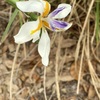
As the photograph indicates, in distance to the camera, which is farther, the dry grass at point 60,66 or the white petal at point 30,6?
the dry grass at point 60,66

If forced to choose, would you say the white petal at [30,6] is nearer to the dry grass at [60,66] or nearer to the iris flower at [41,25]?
the iris flower at [41,25]

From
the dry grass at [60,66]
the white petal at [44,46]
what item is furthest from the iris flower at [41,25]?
the dry grass at [60,66]

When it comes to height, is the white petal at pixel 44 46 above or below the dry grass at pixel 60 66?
above

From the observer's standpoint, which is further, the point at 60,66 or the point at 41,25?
the point at 60,66

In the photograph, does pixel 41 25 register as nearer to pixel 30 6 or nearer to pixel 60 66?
pixel 30 6

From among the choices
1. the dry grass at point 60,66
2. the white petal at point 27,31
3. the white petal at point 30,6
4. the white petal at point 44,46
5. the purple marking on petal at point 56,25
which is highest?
the white petal at point 30,6

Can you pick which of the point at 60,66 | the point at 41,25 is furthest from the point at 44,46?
the point at 60,66

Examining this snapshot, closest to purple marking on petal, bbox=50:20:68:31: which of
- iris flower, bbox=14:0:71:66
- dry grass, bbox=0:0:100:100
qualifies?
iris flower, bbox=14:0:71:66

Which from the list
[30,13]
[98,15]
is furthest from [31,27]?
[98,15]
